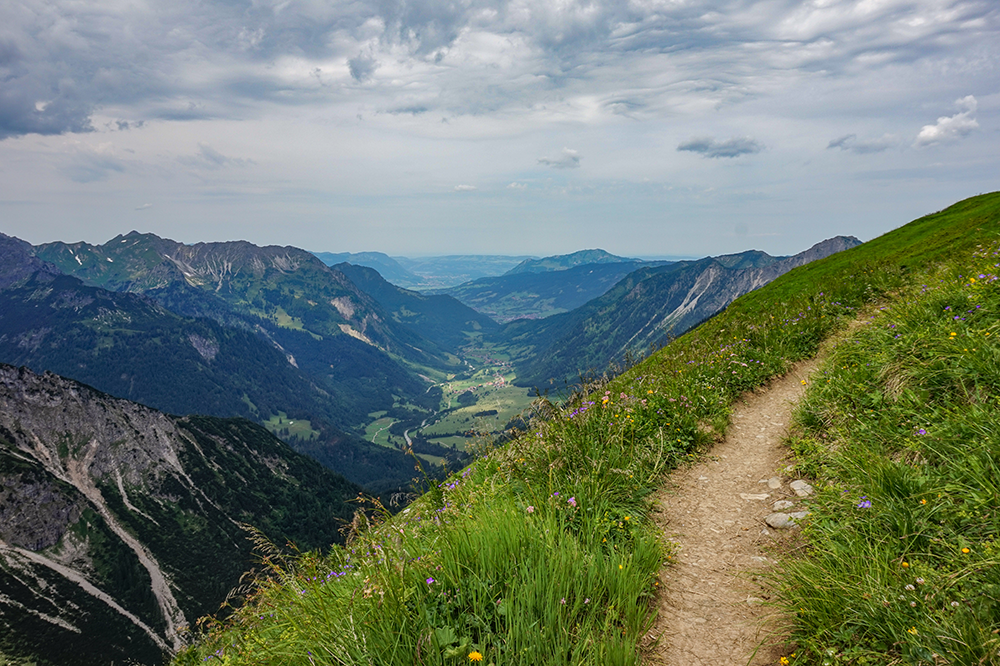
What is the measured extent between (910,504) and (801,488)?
198 centimetres

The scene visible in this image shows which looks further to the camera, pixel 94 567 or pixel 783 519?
pixel 94 567

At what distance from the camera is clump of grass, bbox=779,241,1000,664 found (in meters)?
3.40

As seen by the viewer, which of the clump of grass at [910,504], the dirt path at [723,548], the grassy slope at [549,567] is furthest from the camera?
the dirt path at [723,548]

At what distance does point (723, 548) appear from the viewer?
5812 millimetres

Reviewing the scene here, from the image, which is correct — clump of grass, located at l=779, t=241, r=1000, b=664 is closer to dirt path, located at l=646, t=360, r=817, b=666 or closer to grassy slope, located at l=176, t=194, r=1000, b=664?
grassy slope, located at l=176, t=194, r=1000, b=664

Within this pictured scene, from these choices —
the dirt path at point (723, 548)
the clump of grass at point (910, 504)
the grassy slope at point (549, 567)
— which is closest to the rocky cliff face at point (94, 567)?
the grassy slope at point (549, 567)

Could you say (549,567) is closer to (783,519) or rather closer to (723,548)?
(723,548)

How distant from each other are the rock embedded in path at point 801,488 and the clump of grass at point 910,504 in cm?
28

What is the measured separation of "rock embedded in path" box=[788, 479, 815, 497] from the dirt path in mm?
97

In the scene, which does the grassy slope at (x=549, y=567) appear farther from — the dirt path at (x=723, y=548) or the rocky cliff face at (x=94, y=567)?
the rocky cliff face at (x=94, y=567)

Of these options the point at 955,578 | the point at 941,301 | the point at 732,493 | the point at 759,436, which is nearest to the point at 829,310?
the point at 941,301

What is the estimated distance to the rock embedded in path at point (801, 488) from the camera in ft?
20.7

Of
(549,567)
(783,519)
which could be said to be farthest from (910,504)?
(549,567)

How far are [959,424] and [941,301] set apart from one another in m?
4.80
